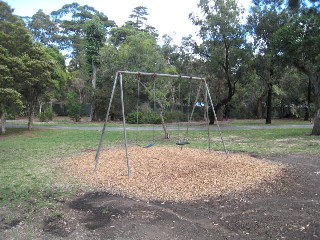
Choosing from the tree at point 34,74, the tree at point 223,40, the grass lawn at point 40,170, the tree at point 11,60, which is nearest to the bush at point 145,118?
the tree at point 223,40

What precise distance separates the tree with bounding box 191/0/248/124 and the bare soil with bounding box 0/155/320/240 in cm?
1666

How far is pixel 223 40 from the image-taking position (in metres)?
22.1

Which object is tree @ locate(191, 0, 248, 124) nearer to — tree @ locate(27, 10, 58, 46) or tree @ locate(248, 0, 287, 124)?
tree @ locate(248, 0, 287, 124)

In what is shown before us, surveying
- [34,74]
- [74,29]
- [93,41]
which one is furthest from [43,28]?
[34,74]

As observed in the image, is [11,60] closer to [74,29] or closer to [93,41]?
[93,41]

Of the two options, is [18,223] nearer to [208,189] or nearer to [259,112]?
[208,189]

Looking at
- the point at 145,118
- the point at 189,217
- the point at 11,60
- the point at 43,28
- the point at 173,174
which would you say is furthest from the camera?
the point at 43,28

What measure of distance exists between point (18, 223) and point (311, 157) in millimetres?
8488

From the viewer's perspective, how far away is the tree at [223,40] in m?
21.7

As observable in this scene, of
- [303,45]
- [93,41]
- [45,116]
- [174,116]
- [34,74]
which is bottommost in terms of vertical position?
[45,116]

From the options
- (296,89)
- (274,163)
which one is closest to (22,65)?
(274,163)

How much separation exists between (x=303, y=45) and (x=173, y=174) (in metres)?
10.9

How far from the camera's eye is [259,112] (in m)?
36.0

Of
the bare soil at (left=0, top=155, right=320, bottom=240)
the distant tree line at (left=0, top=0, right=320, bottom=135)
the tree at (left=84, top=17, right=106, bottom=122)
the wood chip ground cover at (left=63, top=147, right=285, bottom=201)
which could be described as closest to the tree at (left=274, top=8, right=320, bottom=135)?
the distant tree line at (left=0, top=0, right=320, bottom=135)
